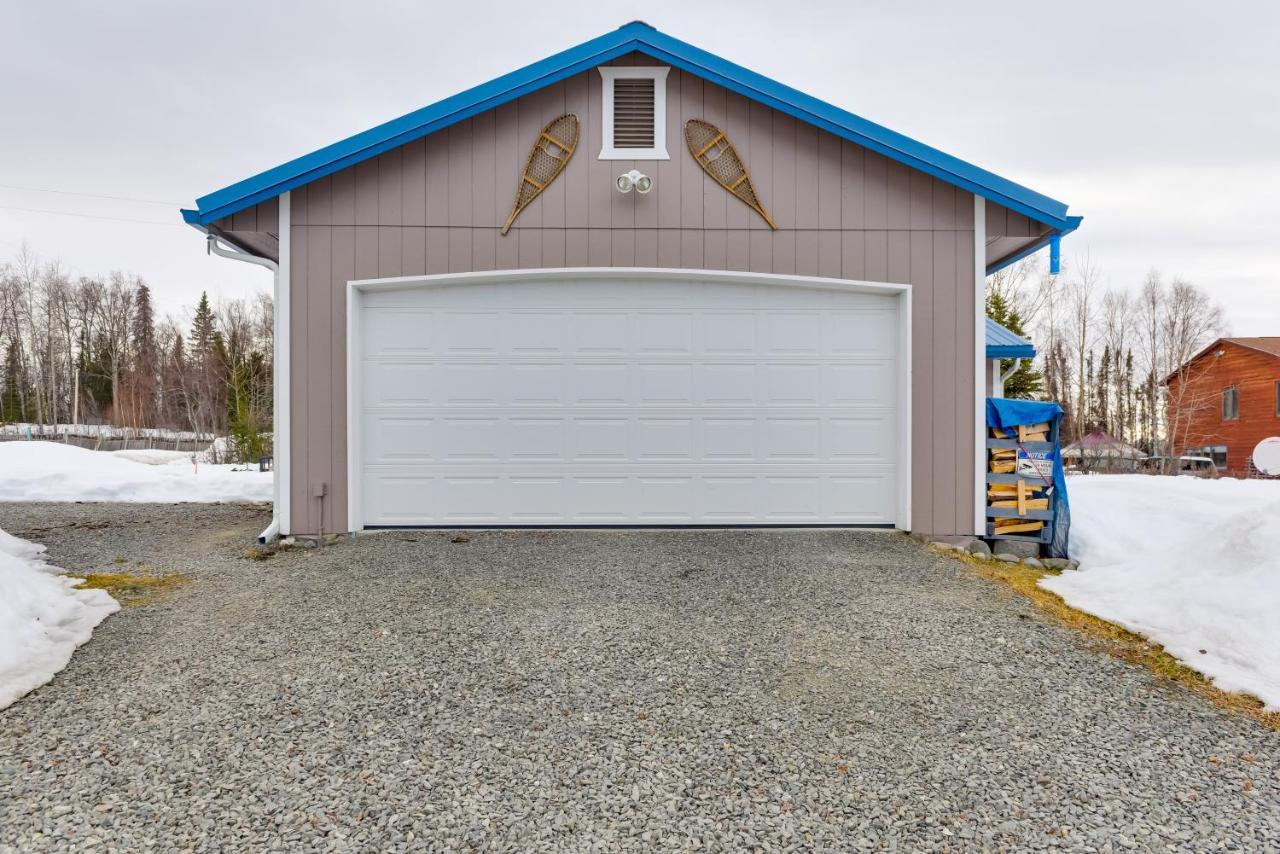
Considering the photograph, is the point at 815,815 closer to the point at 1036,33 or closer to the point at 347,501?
the point at 347,501

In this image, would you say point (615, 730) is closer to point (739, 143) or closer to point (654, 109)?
point (739, 143)

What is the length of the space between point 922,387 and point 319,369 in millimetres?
5516

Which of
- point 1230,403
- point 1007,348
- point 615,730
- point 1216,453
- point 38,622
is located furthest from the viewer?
point 1216,453

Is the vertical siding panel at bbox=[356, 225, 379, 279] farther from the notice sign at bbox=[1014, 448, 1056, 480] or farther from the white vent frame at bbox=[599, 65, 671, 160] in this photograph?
the notice sign at bbox=[1014, 448, 1056, 480]

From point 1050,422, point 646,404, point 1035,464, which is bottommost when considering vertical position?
point 1035,464

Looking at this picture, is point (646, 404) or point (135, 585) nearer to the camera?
point (135, 585)

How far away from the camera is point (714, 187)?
18.0 feet

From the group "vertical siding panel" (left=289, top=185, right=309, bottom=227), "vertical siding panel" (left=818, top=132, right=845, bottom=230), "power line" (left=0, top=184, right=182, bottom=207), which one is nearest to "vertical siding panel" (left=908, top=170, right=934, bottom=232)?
"vertical siding panel" (left=818, top=132, right=845, bottom=230)

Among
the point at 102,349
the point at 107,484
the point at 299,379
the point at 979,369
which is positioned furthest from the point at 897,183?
the point at 102,349

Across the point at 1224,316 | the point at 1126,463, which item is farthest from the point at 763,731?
the point at 1224,316

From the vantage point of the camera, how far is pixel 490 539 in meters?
5.33

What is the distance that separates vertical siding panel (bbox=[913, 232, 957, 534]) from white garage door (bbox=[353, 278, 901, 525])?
0.35 meters

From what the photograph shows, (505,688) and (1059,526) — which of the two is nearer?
(505,688)

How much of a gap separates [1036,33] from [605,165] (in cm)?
817
